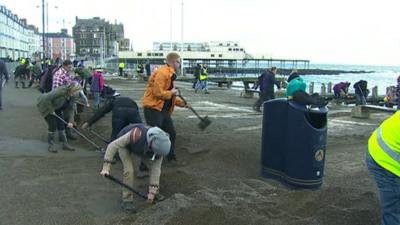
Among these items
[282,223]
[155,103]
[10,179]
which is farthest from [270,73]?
[282,223]

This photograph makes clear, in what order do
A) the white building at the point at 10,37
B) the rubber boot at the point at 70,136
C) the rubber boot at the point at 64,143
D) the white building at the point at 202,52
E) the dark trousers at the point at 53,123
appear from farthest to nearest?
the white building at the point at 202,52 < the white building at the point at 10,37 < the rubber boot at the point at 70,136 < the rubber boot at the point at 64,143 < the dark trousers at the point at 53,123

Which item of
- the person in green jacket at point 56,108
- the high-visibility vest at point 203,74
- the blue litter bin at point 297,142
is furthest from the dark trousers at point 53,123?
the high-visibility vest at point 203,74

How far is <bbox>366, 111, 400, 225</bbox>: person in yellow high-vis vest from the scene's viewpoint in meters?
3.71

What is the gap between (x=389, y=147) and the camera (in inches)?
147

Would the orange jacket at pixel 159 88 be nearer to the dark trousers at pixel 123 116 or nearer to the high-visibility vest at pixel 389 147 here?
the dark trousers at pixel 123 116

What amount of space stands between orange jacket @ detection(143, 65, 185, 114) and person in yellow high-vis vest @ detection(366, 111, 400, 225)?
4.11 m

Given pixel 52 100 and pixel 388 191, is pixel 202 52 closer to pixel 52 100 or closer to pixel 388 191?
pixel 52 100

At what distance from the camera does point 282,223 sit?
4.92 metres

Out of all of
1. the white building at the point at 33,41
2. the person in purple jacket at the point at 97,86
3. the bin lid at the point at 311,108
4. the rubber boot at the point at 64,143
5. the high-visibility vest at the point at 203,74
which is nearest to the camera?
the bin lid at the point at 311,108

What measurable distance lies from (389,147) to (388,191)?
0.37 m

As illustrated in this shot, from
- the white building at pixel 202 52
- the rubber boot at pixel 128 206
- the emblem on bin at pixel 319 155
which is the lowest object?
the rubber boot at pixel 128 206

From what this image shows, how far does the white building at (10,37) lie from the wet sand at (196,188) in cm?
7131

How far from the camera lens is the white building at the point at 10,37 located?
83.1 meters

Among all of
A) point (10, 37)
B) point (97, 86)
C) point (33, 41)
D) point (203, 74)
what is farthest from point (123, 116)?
point (33, 41)
